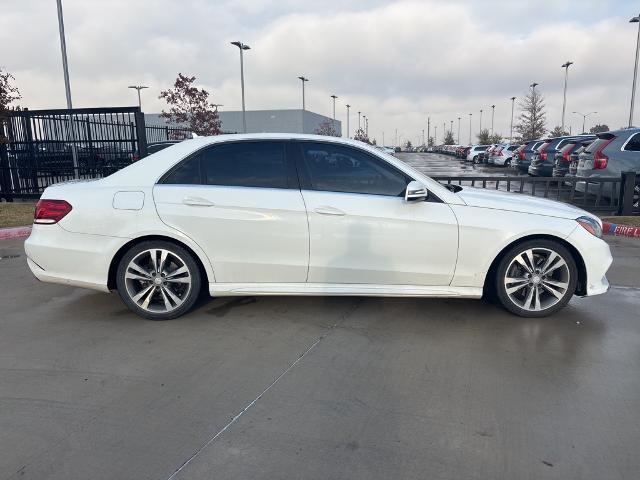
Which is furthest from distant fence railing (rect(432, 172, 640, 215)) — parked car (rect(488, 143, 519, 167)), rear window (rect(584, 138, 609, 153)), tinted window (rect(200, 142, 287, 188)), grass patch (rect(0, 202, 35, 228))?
parked car (rect(488, 143, 519, 167))

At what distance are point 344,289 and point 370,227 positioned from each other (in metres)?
0.60

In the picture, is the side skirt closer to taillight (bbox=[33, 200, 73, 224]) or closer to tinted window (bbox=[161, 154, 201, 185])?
tinted window (bbox=[161, 154, 201, 185])

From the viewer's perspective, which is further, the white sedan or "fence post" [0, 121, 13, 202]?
"fence post" [0, 121, 13, 202]

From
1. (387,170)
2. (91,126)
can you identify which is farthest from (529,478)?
(91,126)

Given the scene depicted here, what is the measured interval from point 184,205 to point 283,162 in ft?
3.10

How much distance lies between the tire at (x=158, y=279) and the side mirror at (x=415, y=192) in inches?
76.7

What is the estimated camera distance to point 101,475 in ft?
7.96

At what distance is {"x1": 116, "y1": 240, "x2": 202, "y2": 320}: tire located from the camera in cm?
441

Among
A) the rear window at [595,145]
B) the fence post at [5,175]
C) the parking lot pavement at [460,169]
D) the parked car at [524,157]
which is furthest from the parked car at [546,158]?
the fence post at [5,175]

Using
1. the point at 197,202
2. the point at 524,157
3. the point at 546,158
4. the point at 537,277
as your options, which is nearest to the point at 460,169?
the point at 524,157

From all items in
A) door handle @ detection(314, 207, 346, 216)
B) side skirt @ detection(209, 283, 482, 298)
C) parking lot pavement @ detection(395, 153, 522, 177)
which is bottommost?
side skirt @ detection(209, 283, 482, 298)

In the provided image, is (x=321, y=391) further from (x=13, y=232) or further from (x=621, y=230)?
(x=13, y=232)

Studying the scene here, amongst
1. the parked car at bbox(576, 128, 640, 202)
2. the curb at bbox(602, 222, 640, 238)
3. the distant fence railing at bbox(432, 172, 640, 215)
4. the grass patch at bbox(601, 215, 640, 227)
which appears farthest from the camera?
the parked car at bbox(576, 128, 640, 202)

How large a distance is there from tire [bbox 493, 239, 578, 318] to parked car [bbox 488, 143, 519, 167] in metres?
29.4
